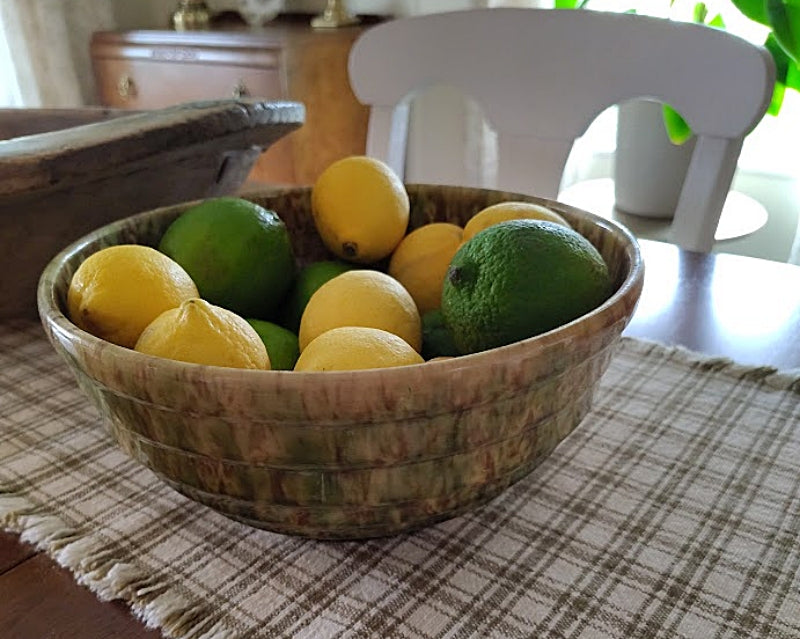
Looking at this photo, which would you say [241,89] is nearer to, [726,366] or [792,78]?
[792,78]

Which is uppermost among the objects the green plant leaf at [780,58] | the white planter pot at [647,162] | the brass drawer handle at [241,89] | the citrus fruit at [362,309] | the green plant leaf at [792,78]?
the citrus fruit at [362,309]

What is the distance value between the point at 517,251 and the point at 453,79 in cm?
74

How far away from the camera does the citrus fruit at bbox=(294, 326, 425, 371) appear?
378 millimetres

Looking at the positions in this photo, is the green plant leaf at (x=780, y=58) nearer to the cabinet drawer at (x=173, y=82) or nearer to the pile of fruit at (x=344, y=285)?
the cabinet drawer at (x=173, y=82)

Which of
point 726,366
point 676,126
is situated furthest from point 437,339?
point 676,126

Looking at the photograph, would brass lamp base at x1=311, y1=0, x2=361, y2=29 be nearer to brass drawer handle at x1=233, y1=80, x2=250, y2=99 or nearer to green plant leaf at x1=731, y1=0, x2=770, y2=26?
brass drawer handle at x1=233, y1=80, x2=250, y2=99

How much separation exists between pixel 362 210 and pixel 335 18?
1.74 metres

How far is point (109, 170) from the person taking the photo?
625mm

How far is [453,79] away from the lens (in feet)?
3.57

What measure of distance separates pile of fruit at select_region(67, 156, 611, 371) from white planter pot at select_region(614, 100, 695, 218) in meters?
1.36

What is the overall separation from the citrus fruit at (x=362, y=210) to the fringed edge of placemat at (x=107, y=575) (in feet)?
0.83

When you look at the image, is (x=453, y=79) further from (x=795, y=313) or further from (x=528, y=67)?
(x=795, y=313)

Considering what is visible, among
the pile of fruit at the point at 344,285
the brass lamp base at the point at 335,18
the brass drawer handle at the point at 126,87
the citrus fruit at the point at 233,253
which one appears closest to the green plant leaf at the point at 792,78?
the brass lamp base at the point at 335,18

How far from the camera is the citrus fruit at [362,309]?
0.45 m
